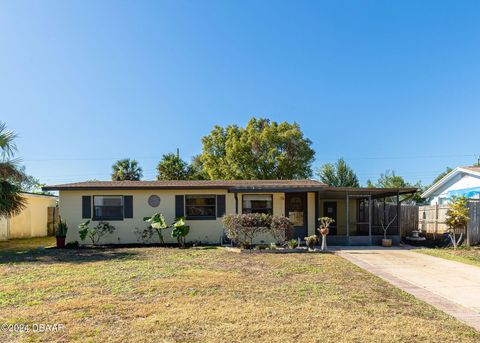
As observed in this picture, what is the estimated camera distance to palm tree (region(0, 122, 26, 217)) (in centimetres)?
1217

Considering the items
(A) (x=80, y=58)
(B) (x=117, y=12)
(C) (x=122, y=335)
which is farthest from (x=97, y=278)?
(A) (x=80, y=58)

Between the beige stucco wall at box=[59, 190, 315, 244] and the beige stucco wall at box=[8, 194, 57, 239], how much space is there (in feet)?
18.5

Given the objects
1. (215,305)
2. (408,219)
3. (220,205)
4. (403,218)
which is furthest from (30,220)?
(408,219)

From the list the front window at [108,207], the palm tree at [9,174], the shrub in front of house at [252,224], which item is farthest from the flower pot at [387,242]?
the palm tree at [9,174]

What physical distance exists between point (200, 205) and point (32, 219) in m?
11.5

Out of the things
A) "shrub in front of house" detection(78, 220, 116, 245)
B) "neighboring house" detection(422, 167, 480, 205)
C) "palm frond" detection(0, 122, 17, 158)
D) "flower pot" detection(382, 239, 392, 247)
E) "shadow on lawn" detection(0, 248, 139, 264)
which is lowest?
"flower pot" detection(382, 239, 392, 247)

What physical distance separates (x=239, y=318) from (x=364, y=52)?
13958 mm

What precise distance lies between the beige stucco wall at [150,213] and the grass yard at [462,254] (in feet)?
14.9

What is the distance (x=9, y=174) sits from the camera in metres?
12.5

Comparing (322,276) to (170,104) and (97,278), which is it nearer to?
(97,278)

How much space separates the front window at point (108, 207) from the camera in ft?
46.1

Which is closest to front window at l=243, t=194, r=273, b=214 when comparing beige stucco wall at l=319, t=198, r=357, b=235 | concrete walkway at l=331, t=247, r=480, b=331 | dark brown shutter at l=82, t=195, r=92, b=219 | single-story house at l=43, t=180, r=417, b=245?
single-story house at l=43, t=180, r=417, b=245

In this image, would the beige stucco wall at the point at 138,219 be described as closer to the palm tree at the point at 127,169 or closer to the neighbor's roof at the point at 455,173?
the neighbor's roof at the point at 455,173

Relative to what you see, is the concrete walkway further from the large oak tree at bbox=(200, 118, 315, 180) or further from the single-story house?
the large oak tree at bbox=(200, 118, 315, 180)
